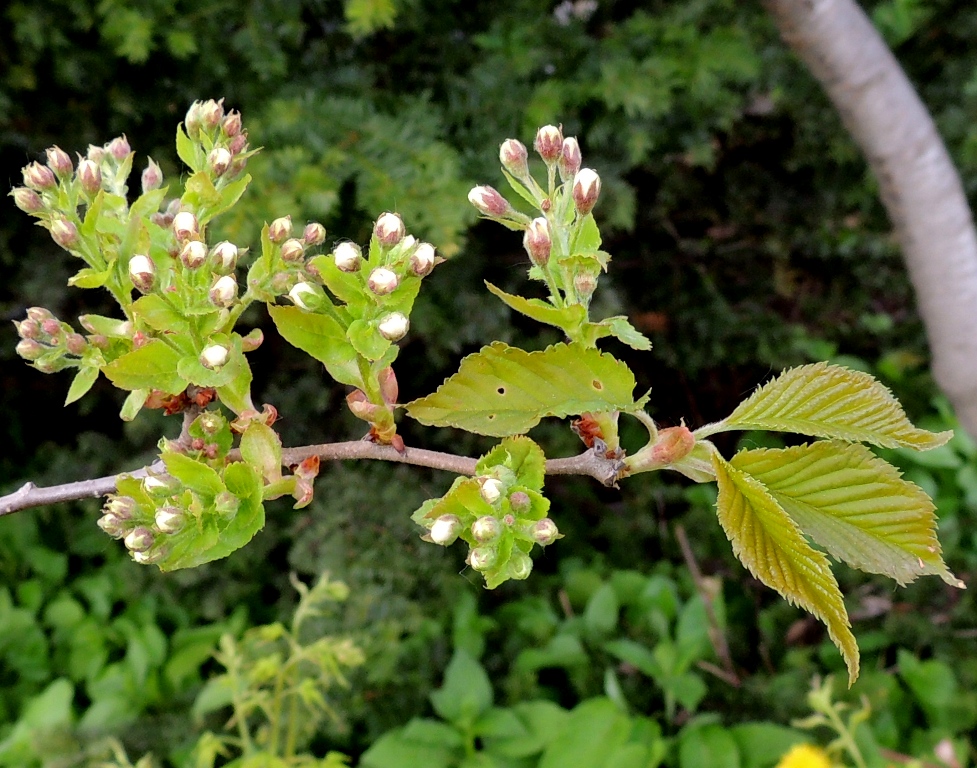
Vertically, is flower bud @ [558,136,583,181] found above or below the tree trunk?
above

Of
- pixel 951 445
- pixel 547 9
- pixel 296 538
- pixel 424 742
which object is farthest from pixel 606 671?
pixel 547 9

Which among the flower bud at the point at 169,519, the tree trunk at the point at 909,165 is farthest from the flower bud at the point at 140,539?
the tree trunk at the point at 909,165

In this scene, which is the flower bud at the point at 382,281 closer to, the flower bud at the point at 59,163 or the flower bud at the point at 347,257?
the flower bud at the point at 347,257

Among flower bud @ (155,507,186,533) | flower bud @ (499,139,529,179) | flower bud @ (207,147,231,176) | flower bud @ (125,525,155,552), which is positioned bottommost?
flower bud @ (125,525,155,552)

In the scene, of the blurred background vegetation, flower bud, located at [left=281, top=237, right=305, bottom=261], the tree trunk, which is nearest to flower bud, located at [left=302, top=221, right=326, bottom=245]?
flower bud, located at [left=281, top=237, right=305, bottom=261]

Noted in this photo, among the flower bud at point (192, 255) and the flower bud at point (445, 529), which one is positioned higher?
the flower bud at point (192, 255)

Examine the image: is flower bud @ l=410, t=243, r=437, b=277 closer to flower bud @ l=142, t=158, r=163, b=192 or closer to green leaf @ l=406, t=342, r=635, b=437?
green leaf @ l=406, t=342, r=635, b=437
